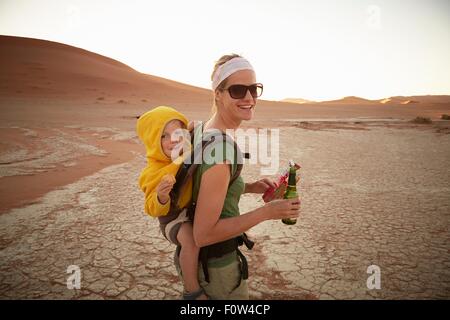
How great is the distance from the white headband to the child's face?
45 cm

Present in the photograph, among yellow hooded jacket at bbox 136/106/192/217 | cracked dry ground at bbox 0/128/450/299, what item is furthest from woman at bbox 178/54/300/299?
cracked dry ground at bbox 0/128/450/299

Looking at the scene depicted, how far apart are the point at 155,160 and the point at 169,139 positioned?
0.19 m

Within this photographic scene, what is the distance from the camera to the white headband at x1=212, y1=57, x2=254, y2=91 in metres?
1.56

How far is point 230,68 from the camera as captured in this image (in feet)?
5.14

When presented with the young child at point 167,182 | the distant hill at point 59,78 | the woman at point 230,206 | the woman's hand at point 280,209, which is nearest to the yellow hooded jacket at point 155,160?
the young child at point 167,182

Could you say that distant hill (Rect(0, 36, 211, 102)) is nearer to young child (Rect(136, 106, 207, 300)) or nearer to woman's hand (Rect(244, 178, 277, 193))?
young child (Rect(136, 106, 207, 300))

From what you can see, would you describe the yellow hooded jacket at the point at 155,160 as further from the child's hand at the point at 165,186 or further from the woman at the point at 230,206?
the woman at the point at 230,206

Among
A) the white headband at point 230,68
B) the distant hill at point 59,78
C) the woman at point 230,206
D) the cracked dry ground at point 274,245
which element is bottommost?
the cracked dry ground at point 274,245

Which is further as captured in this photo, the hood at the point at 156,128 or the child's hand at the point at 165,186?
the hood at the point at 156,128

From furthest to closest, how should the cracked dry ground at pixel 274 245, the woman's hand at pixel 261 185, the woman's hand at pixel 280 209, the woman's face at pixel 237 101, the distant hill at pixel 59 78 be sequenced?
1. the distant hill at pixel 59 78
2. the cracked dry ground at pixel 274 245
3. the woman's hand at pixel 261 185
4. the woman's face at pixel 237 101
5. the woman's hand at pixel 280 209

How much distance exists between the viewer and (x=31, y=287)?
272 centimetres

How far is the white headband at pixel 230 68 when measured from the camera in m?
1.56

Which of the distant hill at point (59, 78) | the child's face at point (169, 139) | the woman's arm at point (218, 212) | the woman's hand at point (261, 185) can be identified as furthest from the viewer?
the distant hill at point (59, 78)
